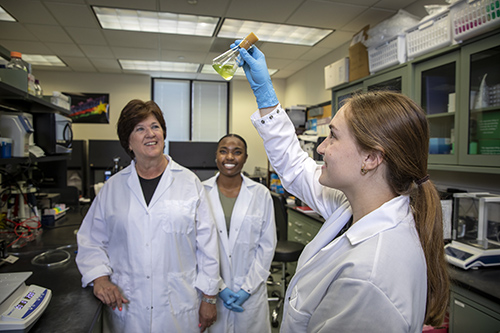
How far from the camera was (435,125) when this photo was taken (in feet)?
7.52

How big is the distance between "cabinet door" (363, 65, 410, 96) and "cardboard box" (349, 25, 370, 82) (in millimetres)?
125

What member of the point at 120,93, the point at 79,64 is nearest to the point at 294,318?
the point at 79,64

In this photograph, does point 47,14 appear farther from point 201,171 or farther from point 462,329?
point 462,329

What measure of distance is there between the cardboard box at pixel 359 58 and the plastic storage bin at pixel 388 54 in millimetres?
95

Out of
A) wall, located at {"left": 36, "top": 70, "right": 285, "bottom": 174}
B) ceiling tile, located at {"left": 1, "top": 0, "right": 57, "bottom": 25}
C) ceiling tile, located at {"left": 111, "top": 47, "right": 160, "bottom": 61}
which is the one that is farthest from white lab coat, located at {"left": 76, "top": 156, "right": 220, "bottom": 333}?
wall, located at {"left": 36, "top": 70, "right": 285, "bottom": 174}

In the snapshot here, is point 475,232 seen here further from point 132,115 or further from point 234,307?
point 132,115

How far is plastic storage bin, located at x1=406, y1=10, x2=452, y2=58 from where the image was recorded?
1996 mm

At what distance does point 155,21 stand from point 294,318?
11.3 feet

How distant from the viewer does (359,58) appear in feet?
9.48

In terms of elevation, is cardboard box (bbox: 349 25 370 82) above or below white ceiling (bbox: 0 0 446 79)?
below

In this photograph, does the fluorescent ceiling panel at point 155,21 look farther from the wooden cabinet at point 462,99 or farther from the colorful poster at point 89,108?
the colorful poster at point 89,108

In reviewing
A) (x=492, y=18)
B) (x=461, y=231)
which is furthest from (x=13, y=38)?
(x=461, y=231)

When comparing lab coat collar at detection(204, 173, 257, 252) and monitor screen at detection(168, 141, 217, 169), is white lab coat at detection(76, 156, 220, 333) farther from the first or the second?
monitor screen at detection(168, 141, 217, 169)

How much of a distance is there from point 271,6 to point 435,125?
→ 181 cm
